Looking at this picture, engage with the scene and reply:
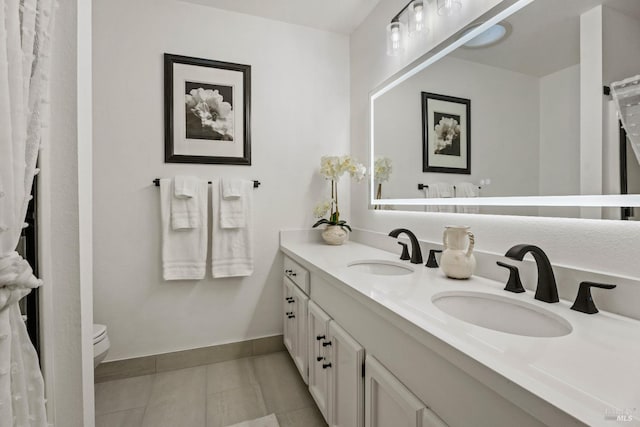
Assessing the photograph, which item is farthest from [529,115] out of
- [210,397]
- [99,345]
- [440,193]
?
[99,345]

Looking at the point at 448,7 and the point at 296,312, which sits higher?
the point at 448,7

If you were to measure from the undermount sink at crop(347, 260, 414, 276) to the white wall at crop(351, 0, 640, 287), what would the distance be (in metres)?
0.23

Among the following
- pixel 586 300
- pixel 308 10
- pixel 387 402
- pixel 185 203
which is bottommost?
pixel 387 402

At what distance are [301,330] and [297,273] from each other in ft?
1.04

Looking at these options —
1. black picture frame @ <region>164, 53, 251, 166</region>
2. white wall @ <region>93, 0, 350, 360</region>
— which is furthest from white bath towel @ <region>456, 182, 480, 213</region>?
black picture frame @ <region>164, 53, 251, 166</region>

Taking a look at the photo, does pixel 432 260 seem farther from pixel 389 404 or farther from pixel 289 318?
pixel 289 318

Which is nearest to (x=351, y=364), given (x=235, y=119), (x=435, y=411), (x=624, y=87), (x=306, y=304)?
(x=435, y=411)

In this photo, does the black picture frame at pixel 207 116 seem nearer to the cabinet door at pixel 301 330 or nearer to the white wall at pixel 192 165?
the white wall at pixel 192 165

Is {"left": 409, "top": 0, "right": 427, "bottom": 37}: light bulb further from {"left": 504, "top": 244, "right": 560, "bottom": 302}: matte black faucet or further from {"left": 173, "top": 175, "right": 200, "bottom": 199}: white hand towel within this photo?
{"left": 173, "top": 175, "right": 200, "bottom": 199}: white hand towel

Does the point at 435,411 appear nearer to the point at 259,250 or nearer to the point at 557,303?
the point at 557,303

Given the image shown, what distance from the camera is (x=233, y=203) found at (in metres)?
1.92

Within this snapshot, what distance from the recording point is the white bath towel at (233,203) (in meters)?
1.89

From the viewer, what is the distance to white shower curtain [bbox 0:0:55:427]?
548 mm

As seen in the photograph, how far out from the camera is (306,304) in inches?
60.2
